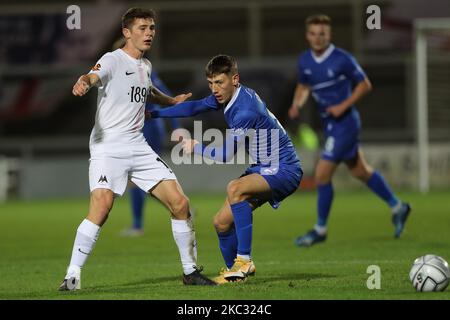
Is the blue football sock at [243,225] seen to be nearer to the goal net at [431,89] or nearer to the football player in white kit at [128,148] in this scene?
the football player in white kit at [128,148]

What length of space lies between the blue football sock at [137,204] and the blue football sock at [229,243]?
14.1 feet

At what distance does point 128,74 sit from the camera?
729cm

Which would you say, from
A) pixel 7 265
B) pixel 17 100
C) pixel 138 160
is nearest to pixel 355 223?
pixel 7 265

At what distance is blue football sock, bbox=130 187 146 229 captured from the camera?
11953mm

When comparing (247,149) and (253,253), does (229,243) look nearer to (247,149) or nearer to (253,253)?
(247,149)

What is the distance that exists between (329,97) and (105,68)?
13.8ft

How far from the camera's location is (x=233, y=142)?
7129 millimetres

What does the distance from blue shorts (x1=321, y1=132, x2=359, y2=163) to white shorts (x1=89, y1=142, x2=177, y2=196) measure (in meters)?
3.71

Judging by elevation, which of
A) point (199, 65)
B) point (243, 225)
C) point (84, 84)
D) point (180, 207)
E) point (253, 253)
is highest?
point (199, 65)

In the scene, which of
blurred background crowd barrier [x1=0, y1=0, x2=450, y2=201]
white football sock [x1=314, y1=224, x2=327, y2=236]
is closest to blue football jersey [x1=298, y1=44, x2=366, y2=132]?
white football sock [x1=314, y1=224, x2=327, y2=236]

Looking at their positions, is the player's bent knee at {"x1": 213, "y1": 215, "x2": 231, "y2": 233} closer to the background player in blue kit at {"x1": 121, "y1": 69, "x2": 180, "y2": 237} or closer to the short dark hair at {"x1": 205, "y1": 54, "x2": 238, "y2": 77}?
the short dark hair at {"x1": 205, "y1": 54, "x2": 238, "y2": 77}

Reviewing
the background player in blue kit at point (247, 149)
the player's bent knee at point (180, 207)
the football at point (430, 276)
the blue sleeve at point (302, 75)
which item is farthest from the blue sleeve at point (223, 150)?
the blue sleeve at point (302, 75)

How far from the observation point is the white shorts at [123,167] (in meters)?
7.17

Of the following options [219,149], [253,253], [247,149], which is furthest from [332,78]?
[219,149]
